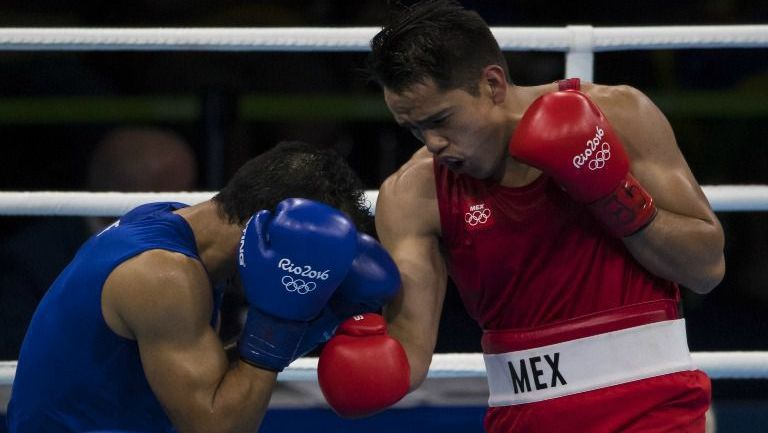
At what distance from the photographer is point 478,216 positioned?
2188 millimetres

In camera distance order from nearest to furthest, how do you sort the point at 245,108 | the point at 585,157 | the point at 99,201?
the point at 585,157 → the point at 99,201 → the point at 245,108

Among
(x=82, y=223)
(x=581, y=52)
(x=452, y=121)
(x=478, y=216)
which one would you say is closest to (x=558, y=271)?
(x=478, y=216)

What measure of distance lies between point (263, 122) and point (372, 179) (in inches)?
16.5

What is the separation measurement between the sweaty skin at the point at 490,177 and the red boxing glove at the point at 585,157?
0.05 meters

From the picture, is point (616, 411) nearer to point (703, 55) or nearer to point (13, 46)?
point (13, 46)

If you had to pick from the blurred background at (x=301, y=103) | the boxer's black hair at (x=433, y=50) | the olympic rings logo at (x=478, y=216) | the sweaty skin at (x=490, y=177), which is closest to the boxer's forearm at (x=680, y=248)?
the sweaty skin at (x=490, y=177)

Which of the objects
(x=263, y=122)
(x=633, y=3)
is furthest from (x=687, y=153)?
(x=263, y=122)

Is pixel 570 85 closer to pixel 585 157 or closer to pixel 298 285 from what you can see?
pixel 585 157

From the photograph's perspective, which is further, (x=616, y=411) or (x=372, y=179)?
(x=372, y=179)

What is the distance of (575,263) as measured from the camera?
86.0 inches

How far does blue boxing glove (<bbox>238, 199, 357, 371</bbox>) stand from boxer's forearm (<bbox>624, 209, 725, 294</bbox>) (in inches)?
19.3

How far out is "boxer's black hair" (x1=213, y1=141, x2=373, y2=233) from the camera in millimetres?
2184

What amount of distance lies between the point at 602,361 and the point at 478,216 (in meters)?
0.33

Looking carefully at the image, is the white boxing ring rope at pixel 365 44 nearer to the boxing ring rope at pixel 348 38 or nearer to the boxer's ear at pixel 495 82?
the boxing ring rope at pixel 348 38
